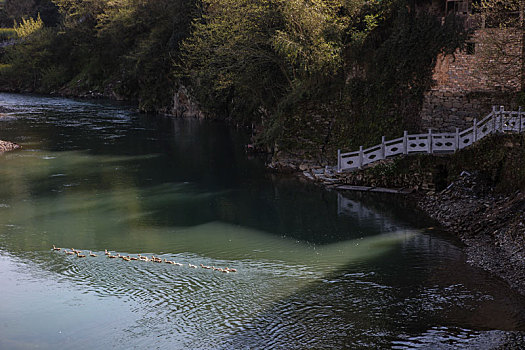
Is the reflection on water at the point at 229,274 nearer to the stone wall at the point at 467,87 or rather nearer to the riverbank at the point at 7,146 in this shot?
the stone wall at the point at 467,87

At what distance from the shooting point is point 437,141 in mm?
28375

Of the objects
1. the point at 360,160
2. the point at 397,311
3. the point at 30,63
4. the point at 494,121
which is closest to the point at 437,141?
the point at 494,121

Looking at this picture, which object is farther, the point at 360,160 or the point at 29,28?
the point at 29,28

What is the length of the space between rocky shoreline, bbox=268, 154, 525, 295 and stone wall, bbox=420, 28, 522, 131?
141 inches

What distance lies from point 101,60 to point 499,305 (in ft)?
257

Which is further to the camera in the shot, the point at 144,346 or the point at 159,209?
the point at 159,209

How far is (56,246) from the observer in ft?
73.0

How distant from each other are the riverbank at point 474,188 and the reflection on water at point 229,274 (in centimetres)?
96

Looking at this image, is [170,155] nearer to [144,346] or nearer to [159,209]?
[159,209]

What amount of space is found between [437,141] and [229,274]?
13.9m

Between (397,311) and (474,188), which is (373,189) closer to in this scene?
(474,188)

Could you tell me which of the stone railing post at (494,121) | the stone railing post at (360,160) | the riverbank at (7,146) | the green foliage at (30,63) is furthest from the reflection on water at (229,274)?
the green foliage at (30,63)

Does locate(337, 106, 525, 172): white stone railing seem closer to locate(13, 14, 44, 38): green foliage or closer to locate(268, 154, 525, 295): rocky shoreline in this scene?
locate(268, 154, 525, 295): rocky shoreline

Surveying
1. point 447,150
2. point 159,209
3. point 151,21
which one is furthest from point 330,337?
point 151,21
